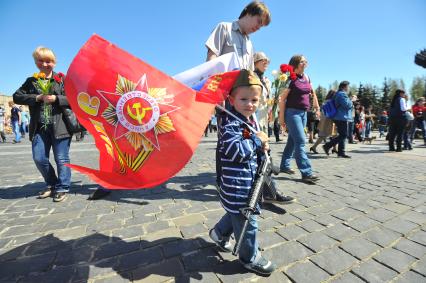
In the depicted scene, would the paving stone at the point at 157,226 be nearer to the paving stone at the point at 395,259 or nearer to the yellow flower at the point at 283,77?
the paving stone at the point at 395,259

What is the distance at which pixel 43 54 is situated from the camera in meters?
3.36

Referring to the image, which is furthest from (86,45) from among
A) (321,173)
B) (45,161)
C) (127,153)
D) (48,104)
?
(321,173)

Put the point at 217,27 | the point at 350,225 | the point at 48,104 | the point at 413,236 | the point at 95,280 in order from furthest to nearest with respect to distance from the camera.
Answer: the point at 48,104
the point at 217,27
the point at 350,225
the point at 413,236
the point at 95,280

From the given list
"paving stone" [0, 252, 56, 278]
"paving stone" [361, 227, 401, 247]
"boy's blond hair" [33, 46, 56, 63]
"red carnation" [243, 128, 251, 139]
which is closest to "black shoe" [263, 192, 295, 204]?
"paving stone" [361, 227, 401, 247]

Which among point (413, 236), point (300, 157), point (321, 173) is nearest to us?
point (413, 236)

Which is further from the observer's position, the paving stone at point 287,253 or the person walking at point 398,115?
the person walking at point 398,115

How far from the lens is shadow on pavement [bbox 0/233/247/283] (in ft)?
6.03

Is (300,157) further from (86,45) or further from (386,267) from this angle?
(86,45)

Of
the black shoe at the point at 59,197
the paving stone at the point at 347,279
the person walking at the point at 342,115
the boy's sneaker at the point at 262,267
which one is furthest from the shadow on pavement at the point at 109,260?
the person walking at the point at 342,115

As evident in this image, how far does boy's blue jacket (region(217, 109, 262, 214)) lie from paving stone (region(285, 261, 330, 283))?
0.59 meters

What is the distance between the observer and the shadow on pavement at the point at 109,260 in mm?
1837

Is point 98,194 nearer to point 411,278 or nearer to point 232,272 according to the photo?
point 232,272

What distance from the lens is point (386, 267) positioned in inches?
74.0

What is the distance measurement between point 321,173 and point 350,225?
255 cm
